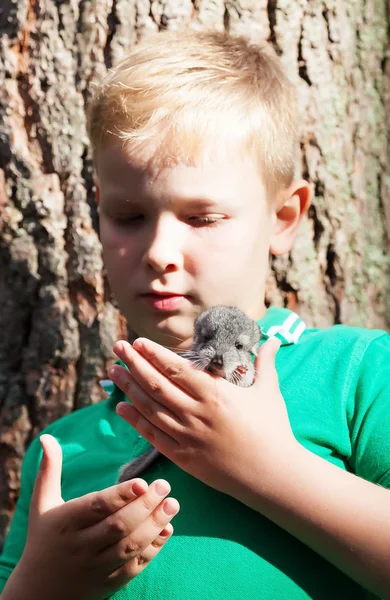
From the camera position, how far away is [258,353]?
1.90 m

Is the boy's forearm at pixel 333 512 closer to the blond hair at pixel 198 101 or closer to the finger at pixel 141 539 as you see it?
the finger at pixel 141 539

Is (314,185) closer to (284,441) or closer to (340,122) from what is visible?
(340,122)

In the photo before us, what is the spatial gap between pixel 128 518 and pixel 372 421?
2.19 feet

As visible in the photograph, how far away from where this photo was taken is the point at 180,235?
6.85 feet

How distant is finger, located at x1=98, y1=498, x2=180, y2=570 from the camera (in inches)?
63.9

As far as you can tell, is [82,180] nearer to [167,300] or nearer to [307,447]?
[167,300]

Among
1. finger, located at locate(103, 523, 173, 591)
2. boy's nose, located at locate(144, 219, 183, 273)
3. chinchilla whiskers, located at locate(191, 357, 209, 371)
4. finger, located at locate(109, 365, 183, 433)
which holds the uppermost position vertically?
boy's nose, located at locate(144, 219, 183, 273)

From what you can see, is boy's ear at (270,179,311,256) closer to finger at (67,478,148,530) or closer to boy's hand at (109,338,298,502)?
boy's hand at (109,338,298,502)

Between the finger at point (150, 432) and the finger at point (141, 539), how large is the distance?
19 centimetres

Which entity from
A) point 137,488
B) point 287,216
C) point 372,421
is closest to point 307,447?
point 372,421

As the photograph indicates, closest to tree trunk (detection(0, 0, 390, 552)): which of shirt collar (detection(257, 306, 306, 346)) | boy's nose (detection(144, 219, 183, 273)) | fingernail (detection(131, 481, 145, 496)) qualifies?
shirt collar (detection(257, 306, 306, 346))

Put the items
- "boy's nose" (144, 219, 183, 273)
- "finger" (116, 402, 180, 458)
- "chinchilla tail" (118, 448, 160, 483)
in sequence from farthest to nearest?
"boy's nose" (144, 219, 183, 273)
"chinchilla tail" (118, 448, 160, 483)
"finger" (116, 402, 180, 458)

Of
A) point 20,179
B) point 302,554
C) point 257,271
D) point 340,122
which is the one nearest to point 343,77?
point 340,122

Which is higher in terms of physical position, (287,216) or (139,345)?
(287,216)
